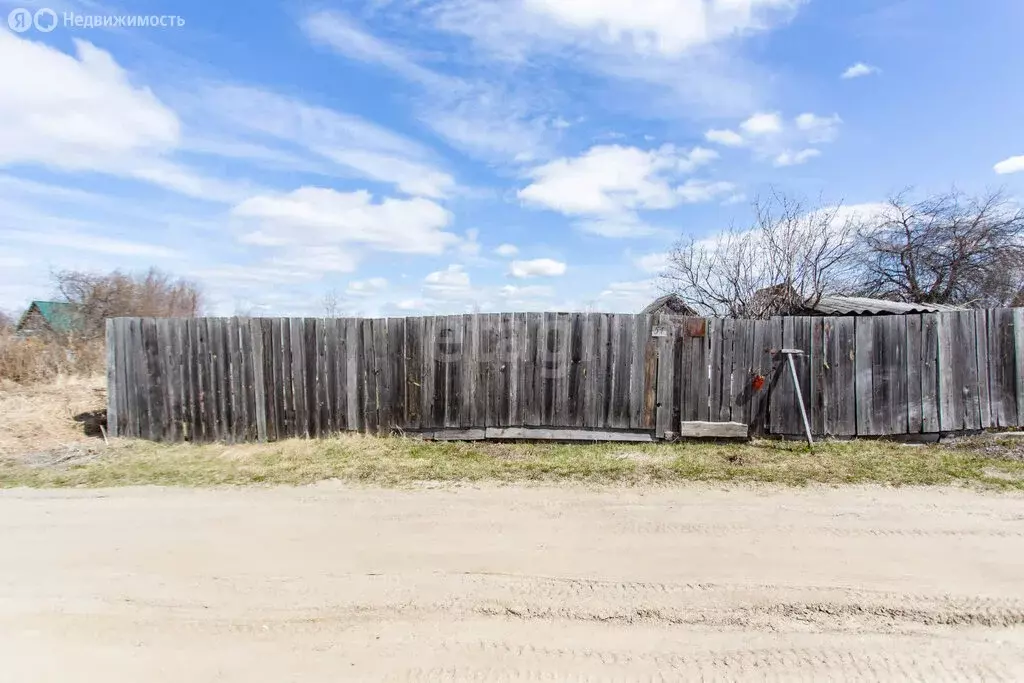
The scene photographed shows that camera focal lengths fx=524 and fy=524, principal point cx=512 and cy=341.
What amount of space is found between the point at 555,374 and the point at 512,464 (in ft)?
5.77

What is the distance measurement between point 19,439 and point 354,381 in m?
5.09

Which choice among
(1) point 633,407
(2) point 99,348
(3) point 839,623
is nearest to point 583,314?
(1) point 633,407

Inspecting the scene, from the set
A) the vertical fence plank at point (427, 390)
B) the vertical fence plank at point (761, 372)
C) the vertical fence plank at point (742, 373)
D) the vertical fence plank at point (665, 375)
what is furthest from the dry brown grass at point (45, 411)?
the vertical fence plank at point (761, 372)

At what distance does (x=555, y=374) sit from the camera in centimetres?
771


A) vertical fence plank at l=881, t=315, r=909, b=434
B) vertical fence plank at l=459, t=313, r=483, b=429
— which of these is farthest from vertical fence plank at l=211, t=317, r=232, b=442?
vertical fence plank at l=881, t=315, r=909, b=434

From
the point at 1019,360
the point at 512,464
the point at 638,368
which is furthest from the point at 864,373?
the point at 512,464

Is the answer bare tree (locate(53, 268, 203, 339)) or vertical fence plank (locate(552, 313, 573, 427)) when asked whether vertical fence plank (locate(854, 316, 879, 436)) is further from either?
bare tree (locate(53, 268, 203, 339))

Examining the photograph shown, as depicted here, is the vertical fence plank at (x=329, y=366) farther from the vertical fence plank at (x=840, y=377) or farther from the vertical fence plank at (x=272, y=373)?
the vertical fence plank at (x=840, y=377)

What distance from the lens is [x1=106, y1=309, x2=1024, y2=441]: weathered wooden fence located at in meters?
7.43

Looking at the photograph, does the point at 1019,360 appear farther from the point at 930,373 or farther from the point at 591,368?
the point at 591,368

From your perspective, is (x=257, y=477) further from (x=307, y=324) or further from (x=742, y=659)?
(x=742, y=659)

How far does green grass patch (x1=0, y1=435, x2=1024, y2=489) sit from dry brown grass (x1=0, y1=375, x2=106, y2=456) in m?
1.21

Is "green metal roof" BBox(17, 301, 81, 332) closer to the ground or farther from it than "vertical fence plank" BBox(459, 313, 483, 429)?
farther from it

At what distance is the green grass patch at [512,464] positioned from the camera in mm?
5758
